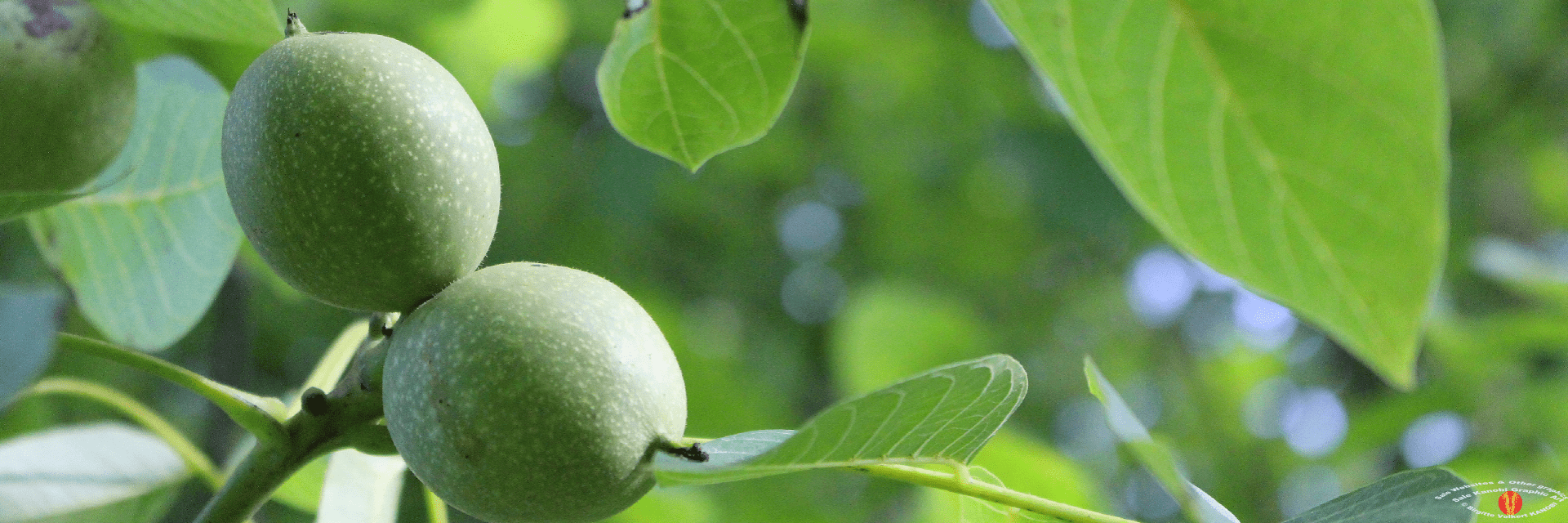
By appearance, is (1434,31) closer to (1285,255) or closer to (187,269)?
(1285,255)

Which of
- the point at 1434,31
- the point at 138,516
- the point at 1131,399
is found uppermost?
the point at 1434,31

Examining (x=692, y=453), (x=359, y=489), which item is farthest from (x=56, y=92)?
(x=692, y=453)

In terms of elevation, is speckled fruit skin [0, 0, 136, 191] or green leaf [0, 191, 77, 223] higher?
speckled fruit skin [0, 0, 136, 191]

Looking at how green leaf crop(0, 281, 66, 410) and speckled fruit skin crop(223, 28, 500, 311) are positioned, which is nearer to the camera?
green leaf crop(0, 281, 66, 410)

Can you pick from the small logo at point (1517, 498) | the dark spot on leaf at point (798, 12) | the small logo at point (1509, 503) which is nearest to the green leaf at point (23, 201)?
the dark spot on leaf at point (798, 12)

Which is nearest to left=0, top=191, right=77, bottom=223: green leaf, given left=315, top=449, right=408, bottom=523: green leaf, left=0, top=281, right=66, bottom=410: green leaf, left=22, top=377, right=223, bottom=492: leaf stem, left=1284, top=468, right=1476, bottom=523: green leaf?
left=0, top=281, right=66, bottom=410: green leaf

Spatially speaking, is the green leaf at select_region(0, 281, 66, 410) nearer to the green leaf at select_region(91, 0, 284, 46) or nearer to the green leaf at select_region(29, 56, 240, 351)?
the green leaf at select_region(91, 0, 284, 46)

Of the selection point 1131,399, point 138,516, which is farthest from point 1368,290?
point 1131,399

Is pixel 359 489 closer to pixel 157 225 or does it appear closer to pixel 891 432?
pixel 157 225

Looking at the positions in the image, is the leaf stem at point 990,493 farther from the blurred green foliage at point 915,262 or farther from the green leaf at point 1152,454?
the blurred green foliage at point 915,262
